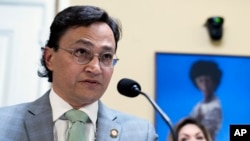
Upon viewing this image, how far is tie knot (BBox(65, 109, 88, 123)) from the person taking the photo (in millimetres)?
1065

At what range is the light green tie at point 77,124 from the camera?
1.02 meters

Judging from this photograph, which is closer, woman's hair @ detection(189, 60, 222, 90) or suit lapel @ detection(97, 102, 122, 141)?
suit lapel @ detection(97, 102, 122, 141)

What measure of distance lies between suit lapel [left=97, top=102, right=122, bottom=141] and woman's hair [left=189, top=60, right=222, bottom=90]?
70cm

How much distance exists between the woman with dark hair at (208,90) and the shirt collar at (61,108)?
2.36 ft

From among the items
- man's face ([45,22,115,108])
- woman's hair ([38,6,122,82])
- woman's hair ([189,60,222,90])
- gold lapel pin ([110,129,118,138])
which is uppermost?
woman's hair ([38,6,122,82])

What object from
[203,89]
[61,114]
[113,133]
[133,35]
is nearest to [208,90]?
[203,89]

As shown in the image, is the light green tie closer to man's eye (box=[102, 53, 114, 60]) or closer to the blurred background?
man's eye (box=[102, 53, 114, 60])

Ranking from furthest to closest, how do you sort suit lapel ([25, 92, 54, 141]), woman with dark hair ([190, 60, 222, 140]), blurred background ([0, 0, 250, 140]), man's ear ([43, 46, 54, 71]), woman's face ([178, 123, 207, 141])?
blurred background ([0, 0, 250, 140])
woman with dark hair ([190, 60, 222, 140])
man's ear ([43, 46, 54, 71])
suit lapel ([25, 92, 54, 141])
woman's face ([178, 123, 207, 141])

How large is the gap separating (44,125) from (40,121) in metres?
0.02

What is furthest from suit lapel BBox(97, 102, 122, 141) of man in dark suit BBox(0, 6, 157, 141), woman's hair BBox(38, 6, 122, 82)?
woman's hair BBox(38, 6, 122, 82)

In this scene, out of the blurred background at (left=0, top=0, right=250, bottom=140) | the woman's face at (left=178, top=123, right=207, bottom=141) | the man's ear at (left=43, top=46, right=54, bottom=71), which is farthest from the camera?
the blurred background at (left=0, top=0, right=250, bottom=140)

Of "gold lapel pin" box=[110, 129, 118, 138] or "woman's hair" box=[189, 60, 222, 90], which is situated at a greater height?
A: "woman's hair" box=[189, 60, 222, 90]

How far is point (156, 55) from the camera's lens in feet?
5.87

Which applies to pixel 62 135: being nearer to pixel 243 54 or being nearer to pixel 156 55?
pixel 156 55
